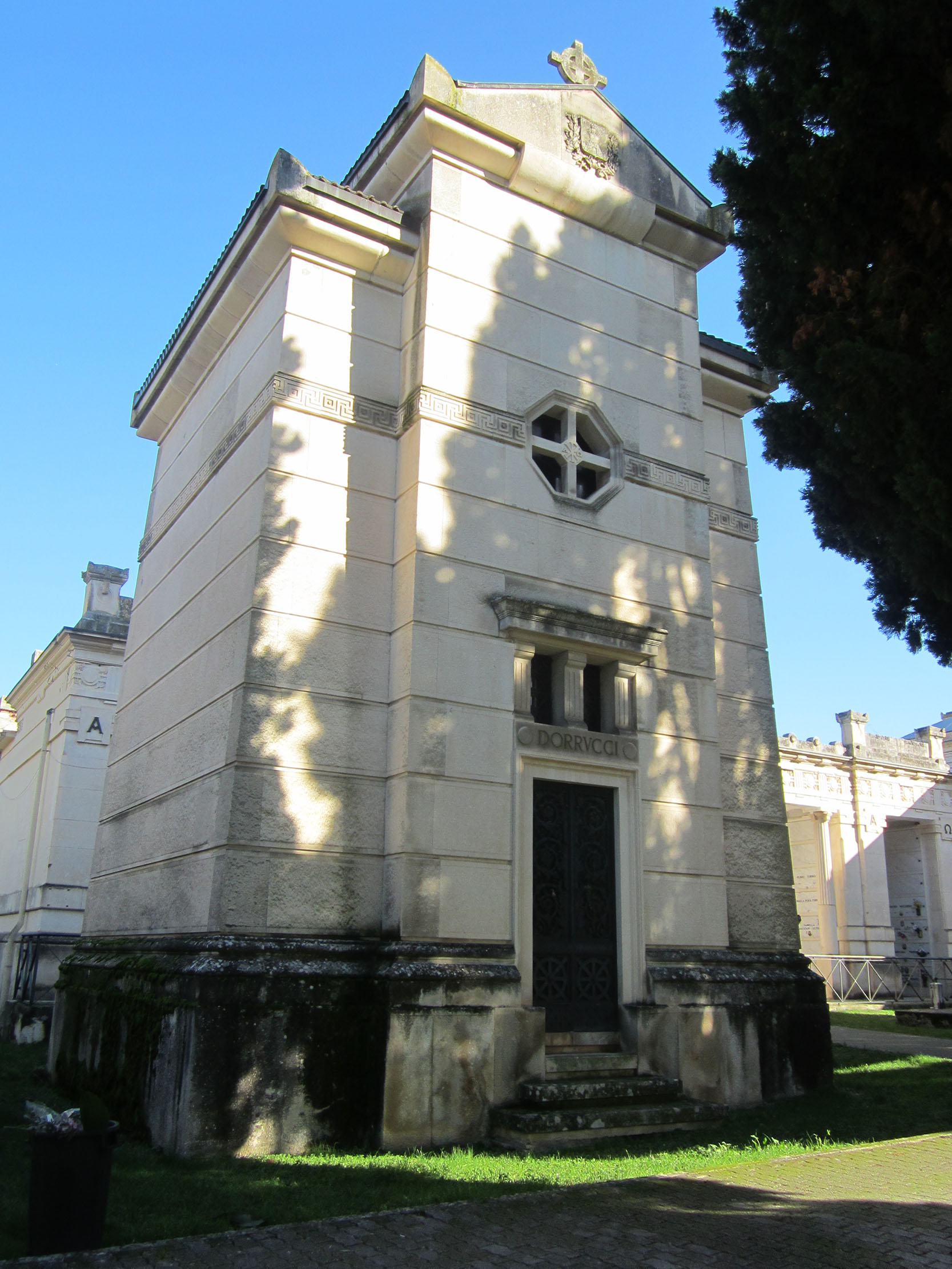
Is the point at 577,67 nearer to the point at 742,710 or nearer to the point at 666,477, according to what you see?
the point at 666,477

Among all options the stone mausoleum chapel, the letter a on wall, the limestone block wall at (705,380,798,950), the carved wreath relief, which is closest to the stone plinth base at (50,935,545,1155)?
the stone mausoleum chapel

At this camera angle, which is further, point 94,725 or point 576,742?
point 94,725

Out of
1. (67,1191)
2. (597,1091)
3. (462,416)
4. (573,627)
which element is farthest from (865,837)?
(67,1191)

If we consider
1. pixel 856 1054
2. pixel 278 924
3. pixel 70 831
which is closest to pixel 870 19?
pixel 278 924

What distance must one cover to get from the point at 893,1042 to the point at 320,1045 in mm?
11501

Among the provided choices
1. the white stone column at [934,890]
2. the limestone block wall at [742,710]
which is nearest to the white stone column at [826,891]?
the white stone column at [934,890]

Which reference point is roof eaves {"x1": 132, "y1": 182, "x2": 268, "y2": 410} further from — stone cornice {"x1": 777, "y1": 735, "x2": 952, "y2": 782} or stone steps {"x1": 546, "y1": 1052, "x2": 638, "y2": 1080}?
stone cornice {"x1": 777, "y1": 735, "x2": 952, "y2": 782}

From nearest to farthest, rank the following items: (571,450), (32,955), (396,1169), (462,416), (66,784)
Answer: (396,1169), (462,416), (571,450), (32,955), (66,784)

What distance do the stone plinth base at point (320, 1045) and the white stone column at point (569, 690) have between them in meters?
2.41

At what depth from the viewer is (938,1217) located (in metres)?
5.94

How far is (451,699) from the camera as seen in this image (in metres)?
9.23

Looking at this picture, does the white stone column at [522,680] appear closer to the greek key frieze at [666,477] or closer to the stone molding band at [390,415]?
the stone molding band at [390,415]

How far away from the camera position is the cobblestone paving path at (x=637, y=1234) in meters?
5.11

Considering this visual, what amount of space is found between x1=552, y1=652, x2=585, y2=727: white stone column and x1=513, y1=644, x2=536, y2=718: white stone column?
0.39 meters
